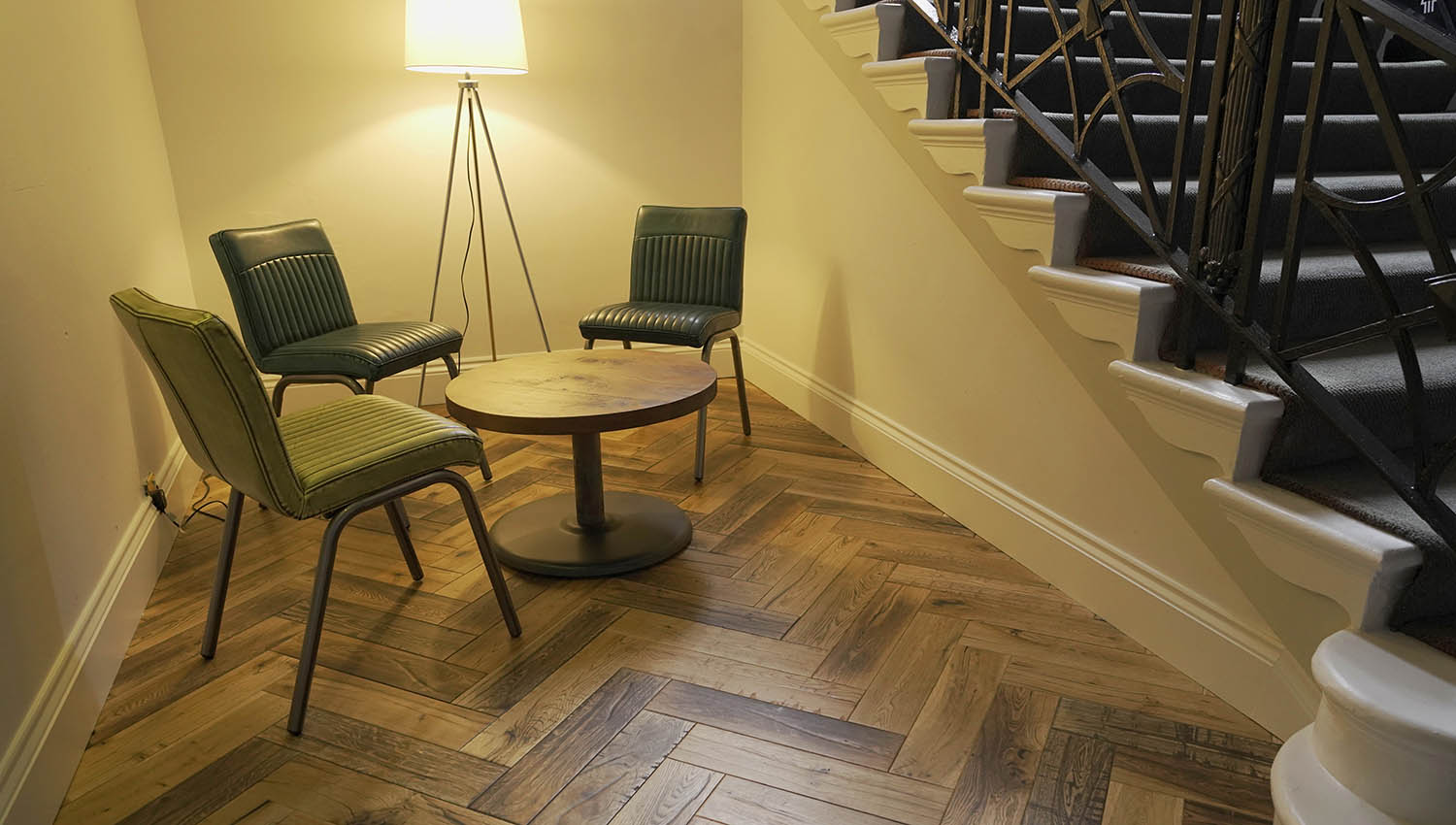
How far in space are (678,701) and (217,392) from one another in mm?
1112

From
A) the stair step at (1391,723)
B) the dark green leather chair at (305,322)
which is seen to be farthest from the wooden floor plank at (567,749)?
the dark green leather chair at (305,322)

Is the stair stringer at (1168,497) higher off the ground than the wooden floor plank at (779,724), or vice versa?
the stair stringer at (1168,497)

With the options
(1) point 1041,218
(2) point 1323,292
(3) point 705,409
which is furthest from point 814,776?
(3) point 705,409

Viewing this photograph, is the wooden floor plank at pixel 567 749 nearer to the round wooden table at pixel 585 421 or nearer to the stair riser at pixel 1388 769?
the round wooden table at pixel 585 421

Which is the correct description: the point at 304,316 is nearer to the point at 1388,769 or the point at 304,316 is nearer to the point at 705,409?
the point at 705,409

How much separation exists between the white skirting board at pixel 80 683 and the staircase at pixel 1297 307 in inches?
80.9

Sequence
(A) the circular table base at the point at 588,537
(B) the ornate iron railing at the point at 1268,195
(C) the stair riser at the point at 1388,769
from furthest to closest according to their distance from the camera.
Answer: (A) the circular table base at the point at 588,537 → (B) the ornate iron railing at the point at 1268,195 → (C) the stair riser at the point at 1388,769

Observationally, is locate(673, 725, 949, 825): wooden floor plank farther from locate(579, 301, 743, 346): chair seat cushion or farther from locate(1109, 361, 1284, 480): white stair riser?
locate(579, 301, 743, 346): chair seat cushion

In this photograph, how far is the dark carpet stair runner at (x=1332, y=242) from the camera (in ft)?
5.34

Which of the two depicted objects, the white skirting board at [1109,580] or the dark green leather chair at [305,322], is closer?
the white skirting board at [1109,580]

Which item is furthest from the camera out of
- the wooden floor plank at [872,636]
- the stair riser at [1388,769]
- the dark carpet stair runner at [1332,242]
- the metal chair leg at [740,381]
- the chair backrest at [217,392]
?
the metal chair leg at [740,381]

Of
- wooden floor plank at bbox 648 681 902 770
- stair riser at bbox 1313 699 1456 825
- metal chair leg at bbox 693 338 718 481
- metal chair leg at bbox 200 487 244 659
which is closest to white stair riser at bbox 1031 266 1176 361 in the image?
stair riser at bbox 1313 699 1456 825

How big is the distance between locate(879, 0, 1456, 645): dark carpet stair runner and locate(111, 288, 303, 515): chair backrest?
1.72 m

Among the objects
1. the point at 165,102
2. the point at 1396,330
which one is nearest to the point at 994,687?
the point at 1396,330
